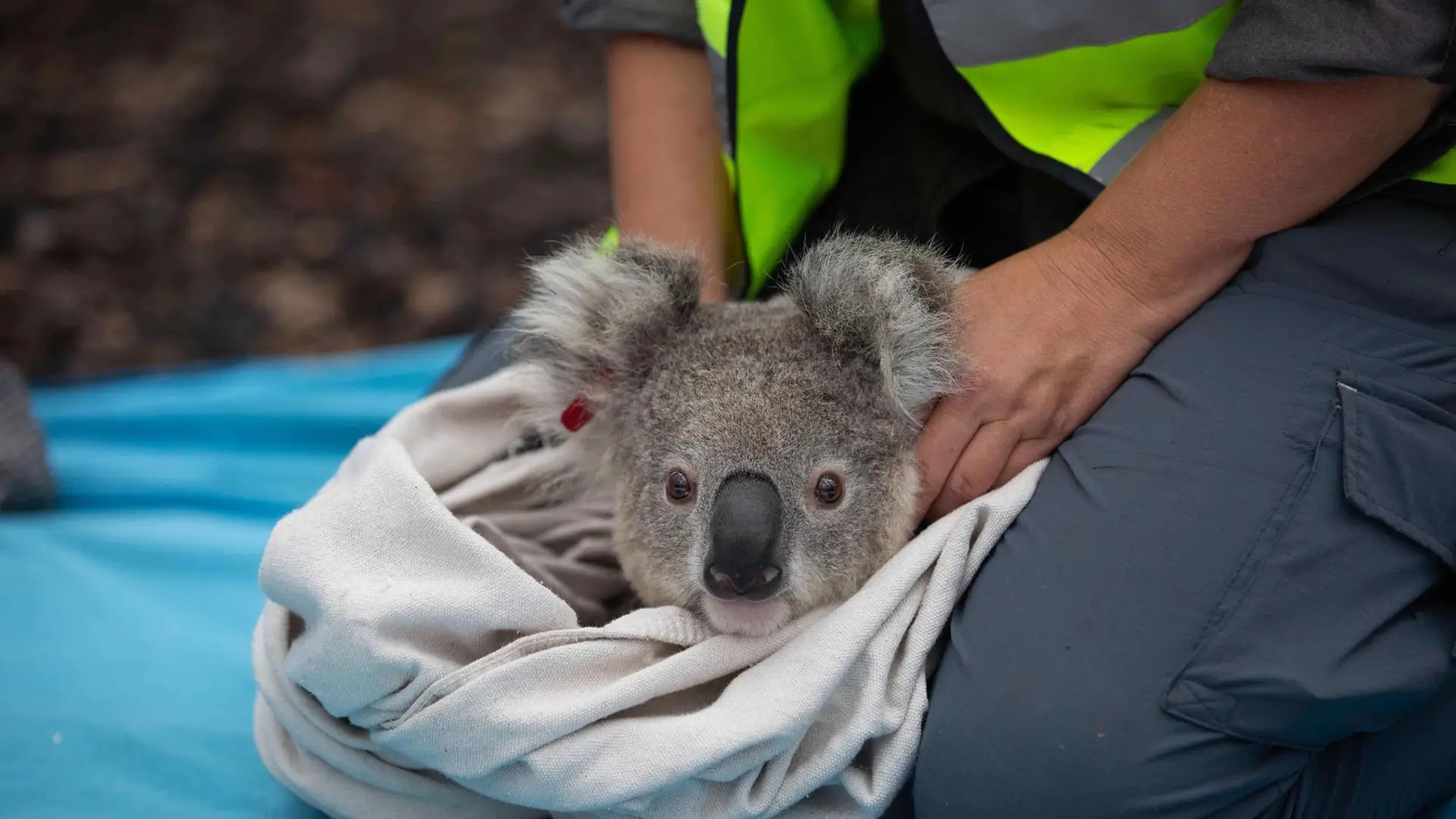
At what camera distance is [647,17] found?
2078mm

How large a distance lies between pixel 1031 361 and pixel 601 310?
1.94 ft

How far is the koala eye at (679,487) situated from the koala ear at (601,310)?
0.71 ft

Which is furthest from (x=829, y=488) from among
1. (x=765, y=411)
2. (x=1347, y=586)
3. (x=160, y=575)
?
(x=160, y=575)

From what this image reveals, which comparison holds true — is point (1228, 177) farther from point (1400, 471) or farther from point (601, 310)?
point (601, 310)

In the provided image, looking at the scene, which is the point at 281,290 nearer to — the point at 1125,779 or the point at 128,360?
the point at 128,360

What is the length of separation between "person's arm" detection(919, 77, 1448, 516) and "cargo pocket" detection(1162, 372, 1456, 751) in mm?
233

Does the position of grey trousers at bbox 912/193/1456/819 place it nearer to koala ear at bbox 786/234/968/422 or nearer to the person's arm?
the person's arm

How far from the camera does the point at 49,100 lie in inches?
187

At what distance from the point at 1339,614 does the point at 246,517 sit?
7.03ft

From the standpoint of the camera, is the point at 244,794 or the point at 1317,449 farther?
the point at 244,794

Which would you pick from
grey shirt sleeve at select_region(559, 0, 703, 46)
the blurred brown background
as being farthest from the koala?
the blurred brown background

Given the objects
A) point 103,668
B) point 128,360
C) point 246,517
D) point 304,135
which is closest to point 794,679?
point 103,668

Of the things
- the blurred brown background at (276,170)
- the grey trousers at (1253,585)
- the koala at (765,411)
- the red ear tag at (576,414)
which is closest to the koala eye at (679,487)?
the koala at (765,411)

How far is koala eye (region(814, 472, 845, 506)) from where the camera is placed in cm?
151
